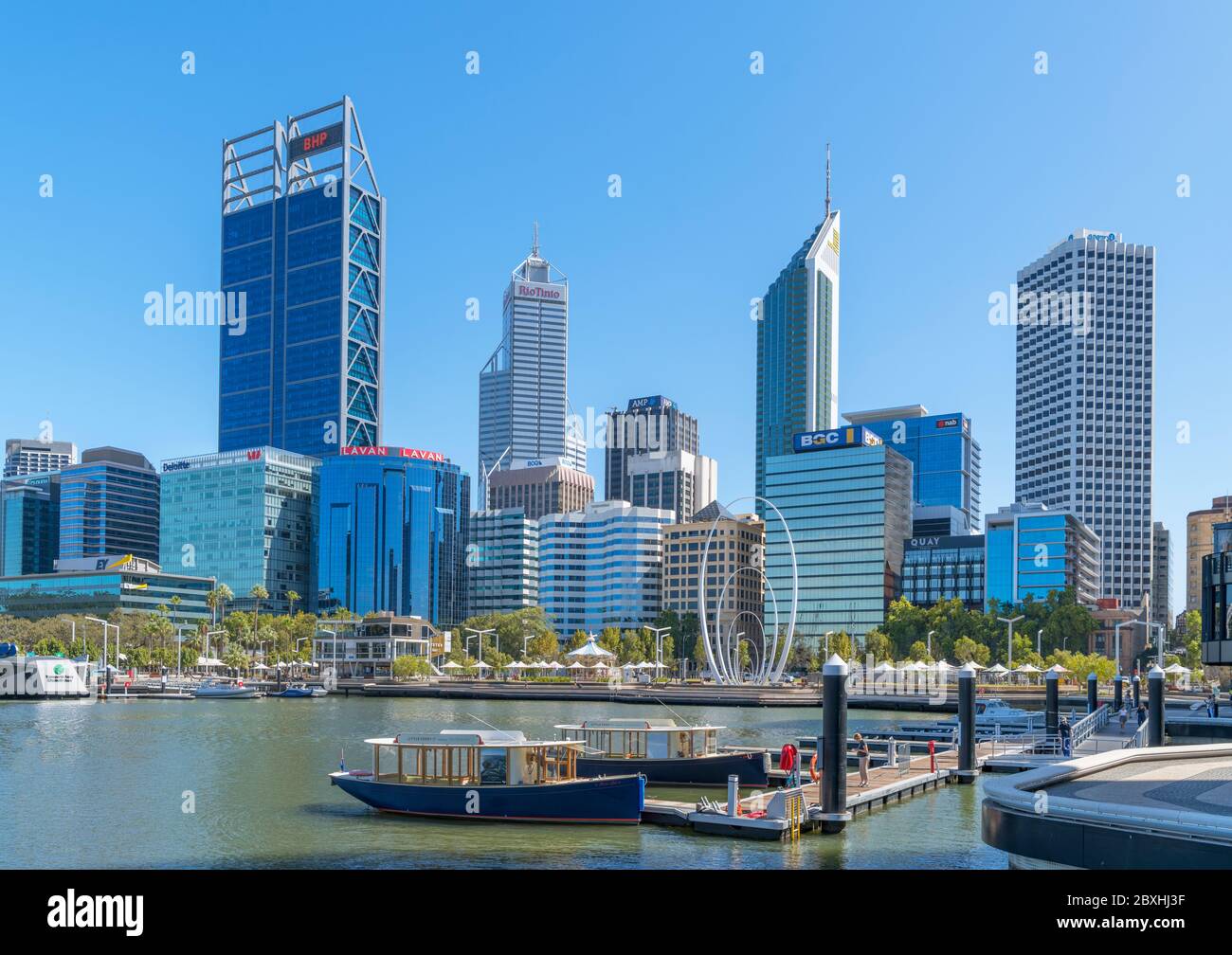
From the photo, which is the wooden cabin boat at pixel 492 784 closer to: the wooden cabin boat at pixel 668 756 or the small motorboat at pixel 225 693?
the wooden cabin boat at pixel 668 756

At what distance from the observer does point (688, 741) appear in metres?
58.2

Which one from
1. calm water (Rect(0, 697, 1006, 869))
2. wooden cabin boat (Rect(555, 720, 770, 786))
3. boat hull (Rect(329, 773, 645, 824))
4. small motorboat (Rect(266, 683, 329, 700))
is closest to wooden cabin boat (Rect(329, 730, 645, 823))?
boat hull (Rect(329, 773, 645, 824))

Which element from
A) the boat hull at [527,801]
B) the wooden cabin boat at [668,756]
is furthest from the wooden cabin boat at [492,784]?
the wooden cabin boat at [668,756]

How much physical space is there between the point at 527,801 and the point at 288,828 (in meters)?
9.18

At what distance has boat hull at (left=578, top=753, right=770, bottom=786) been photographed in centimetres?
5744

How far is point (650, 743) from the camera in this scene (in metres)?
58.4

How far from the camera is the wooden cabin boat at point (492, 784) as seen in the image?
4691cm

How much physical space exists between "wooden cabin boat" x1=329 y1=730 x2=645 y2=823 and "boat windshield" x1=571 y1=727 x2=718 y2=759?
7257 millimetres

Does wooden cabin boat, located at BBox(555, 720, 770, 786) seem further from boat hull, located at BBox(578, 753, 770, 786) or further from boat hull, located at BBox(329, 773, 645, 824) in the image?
Answer: boat hull, located at BBox(329, 773, 645, 824)

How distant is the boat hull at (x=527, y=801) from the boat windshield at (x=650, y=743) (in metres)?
10.00
